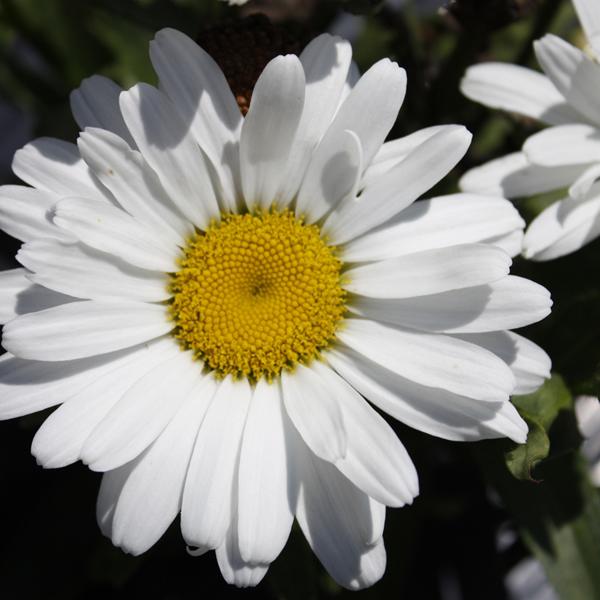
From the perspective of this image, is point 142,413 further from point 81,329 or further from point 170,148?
point 170,148

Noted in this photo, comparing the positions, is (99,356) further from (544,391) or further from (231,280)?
(544,391)

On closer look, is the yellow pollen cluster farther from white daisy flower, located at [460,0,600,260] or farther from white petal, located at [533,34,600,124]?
white petal, located at [533,34,600,124]

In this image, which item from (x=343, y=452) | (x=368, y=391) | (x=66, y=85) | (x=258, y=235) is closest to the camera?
(x=343, y=452)

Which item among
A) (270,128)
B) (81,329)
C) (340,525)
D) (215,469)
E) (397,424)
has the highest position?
(270,128)

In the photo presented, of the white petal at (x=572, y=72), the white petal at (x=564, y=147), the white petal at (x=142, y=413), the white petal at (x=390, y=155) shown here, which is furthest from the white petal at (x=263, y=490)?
the white petal at (x=572, y=72)

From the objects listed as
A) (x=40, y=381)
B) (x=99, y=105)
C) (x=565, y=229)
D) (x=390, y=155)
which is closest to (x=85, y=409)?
(x=40, y=381)

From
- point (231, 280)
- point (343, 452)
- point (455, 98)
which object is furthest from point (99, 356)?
point (455, 98)
